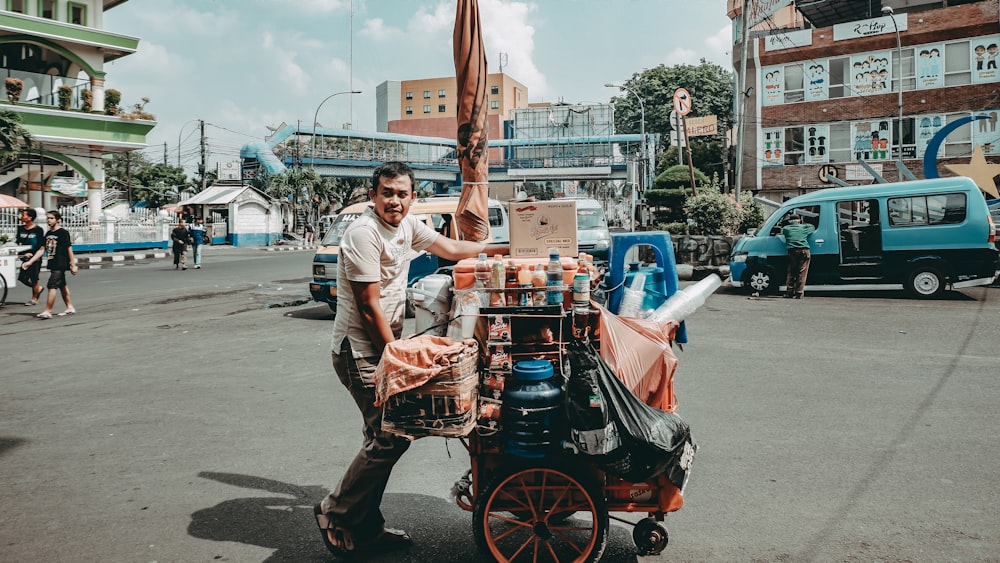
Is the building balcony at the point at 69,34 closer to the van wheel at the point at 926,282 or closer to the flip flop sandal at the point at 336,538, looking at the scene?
the van wheel at the point at 926,282

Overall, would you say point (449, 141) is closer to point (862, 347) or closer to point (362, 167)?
point (362, 167)

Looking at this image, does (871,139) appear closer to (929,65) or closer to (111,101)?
(929,65)

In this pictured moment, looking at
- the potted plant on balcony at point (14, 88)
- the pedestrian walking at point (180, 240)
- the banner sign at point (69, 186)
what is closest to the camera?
the pedestrian walking at point (180, 240)

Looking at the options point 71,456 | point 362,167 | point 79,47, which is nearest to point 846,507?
point 71,456

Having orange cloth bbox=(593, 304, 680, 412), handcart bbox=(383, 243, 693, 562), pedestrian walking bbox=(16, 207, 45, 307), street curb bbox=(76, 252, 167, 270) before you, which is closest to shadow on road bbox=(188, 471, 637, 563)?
handcart bbox=(383, 243, 693, 562)

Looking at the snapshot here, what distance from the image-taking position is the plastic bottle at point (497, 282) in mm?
3406

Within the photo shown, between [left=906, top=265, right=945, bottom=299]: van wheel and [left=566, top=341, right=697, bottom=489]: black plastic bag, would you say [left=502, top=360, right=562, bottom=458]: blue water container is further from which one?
[left=906, top=265, right=945, bottom=299]: van wheel

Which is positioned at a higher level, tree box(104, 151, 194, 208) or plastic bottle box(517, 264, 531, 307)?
tree box(104, 151, 194, 208)

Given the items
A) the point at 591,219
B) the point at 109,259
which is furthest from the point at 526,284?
the point at 109,259

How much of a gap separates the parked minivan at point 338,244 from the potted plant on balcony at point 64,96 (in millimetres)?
21177

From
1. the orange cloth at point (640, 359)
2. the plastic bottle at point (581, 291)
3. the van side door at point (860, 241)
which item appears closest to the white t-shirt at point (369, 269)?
the plastic bottle at point (581, 291)

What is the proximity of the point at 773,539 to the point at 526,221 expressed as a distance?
212cm

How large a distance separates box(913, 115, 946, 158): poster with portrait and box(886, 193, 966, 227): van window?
21.0 metres

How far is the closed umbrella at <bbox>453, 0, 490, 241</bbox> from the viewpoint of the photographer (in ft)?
18.1
